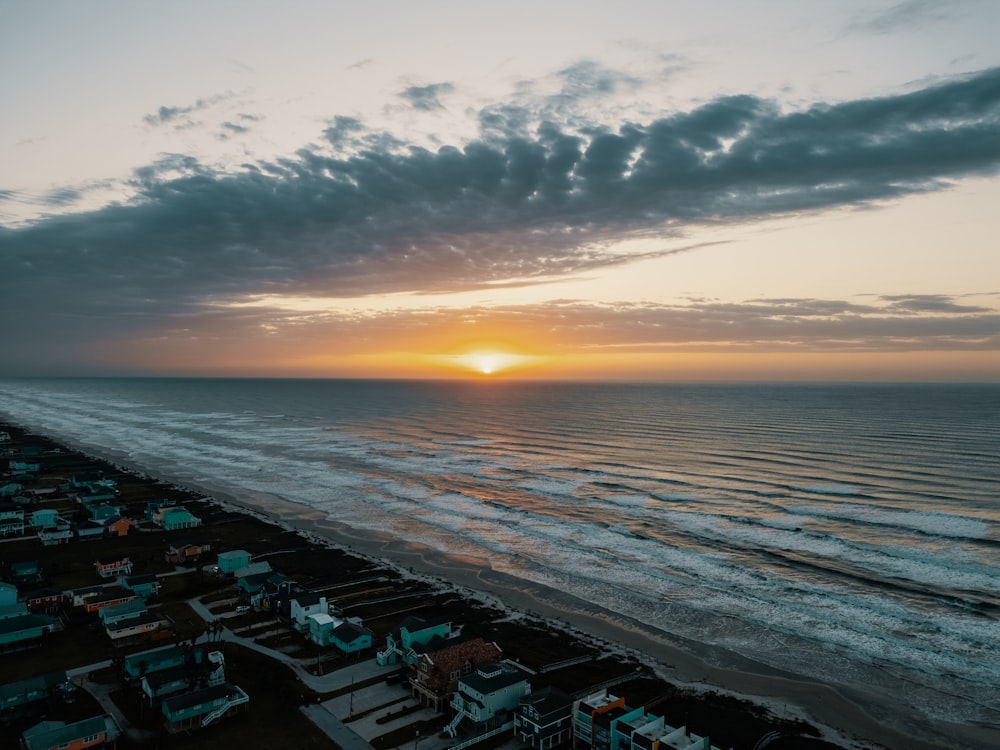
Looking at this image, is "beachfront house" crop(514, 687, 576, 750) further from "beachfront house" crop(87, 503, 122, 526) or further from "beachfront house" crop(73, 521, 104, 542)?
"beachfront house" crop(87, 503, 122, 526)

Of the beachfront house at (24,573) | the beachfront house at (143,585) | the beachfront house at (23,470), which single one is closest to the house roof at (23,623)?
the beachfront house at (143,585)

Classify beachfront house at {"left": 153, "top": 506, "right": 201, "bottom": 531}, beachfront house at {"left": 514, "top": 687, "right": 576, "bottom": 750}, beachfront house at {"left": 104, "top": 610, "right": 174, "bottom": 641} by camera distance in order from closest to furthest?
beachfront house at {"left": 514, "top": 687, "right": 576, "bottom": 750}
beachfront house at {"left": 104, "top": 610, "right": 174, "bottom": 641}
beachfront house at {"left": 153, "top": 506, "right": 201, "bottom": 531}

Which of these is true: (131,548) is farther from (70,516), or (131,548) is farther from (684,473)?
(684,473)

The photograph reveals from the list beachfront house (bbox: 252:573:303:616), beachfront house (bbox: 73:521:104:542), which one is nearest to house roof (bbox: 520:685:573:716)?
beachfront house (bbox: 252:573:303:616)

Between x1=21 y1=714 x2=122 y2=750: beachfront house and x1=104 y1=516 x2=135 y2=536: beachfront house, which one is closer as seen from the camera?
x1=21 y1=714 x2=122 y2=750: beachfront house

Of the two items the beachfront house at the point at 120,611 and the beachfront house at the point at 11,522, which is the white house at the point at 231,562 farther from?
the beachfront house at the point at 11,522

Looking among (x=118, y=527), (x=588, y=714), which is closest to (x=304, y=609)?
(x=588, y=714)

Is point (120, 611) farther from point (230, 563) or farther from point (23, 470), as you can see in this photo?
point (23, 470)
